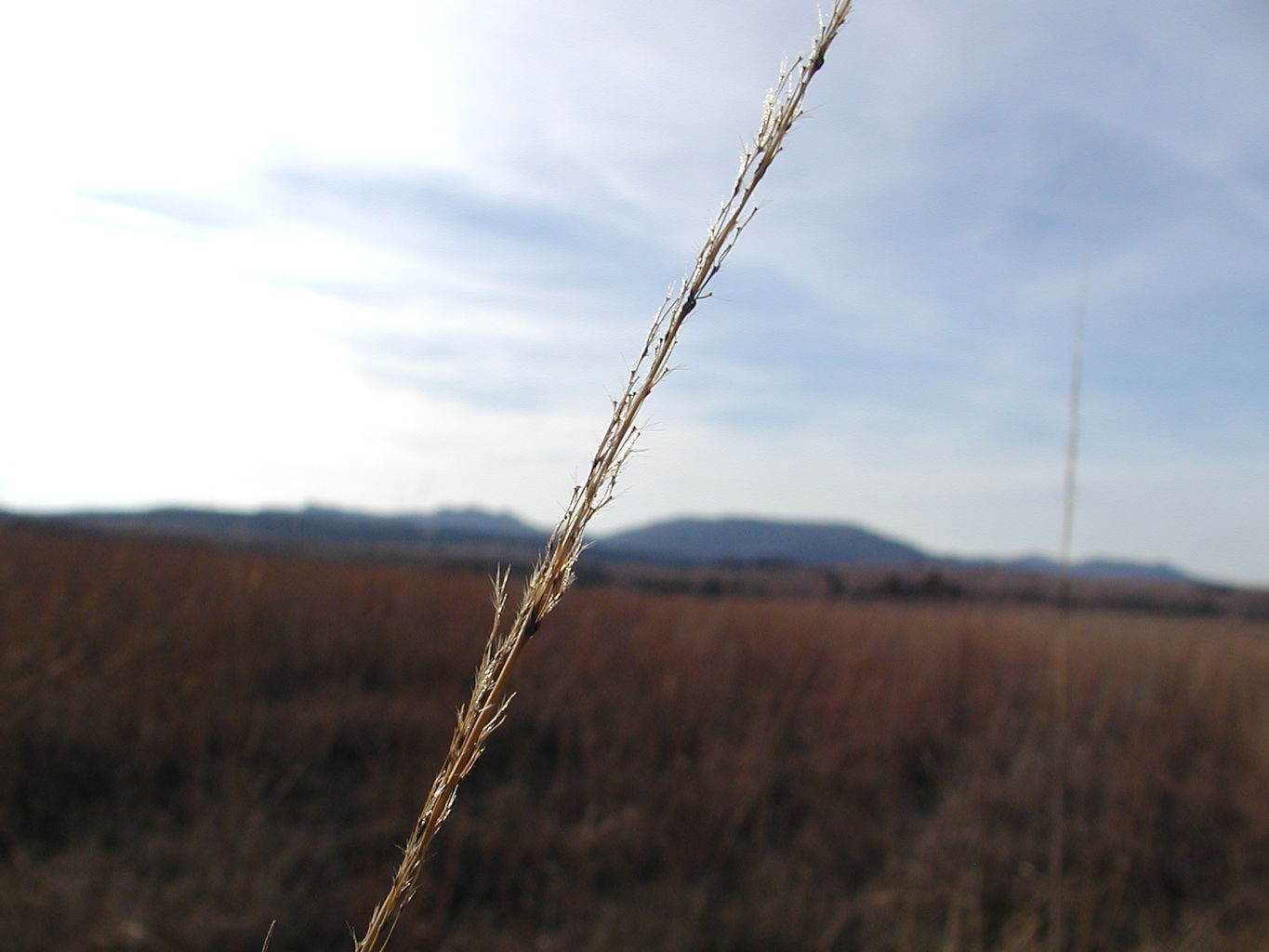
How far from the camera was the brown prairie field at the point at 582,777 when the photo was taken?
4168mm

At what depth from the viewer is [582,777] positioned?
551cm

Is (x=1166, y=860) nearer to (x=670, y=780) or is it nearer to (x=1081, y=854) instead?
(x=1081, y=854)

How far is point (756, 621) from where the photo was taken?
8.48 meters

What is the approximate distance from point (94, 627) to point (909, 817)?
4.96 meters

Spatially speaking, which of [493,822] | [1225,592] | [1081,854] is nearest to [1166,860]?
[1081,854]

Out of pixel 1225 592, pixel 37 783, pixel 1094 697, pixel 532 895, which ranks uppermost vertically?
pixel 1225 592

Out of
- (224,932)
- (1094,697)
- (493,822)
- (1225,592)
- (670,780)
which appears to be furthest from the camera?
(1225,592)

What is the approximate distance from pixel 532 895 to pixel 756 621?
4377mm

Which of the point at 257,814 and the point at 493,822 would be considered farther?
the point at 493,822

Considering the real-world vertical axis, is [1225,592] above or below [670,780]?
above

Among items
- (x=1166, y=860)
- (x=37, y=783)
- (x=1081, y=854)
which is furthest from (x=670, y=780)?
(x=37, y=783)

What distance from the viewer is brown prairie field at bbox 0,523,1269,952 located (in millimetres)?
4168

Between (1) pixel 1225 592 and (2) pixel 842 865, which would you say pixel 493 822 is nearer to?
(2) pixel 842 865

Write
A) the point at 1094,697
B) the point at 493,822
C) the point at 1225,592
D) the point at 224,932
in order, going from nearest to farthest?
the point at 224,932, the point at 493,822, the point at 1094,697, the point at 1225,592
